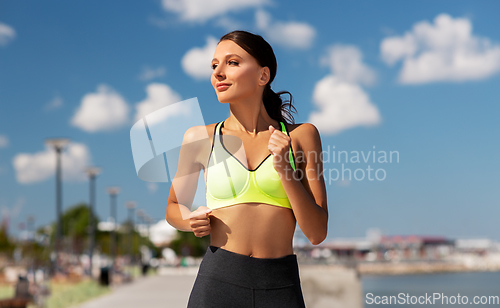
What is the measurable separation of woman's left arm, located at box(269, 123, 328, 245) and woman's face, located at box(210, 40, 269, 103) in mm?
284

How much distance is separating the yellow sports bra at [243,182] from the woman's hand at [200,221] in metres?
0.08

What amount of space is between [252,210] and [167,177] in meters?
0.40

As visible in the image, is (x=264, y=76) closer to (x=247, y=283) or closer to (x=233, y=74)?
(x=233, y=74)

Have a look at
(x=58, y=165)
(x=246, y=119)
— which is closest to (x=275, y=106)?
(x=246, y=119)

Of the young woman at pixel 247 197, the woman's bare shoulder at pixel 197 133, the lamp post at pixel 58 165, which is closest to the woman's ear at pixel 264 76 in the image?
the young woman at pixel 247 197

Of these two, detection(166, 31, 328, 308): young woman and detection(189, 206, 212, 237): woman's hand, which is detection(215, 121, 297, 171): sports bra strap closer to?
detection(166, 31, 328, 308): young woman

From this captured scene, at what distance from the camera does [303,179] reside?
7.54ft

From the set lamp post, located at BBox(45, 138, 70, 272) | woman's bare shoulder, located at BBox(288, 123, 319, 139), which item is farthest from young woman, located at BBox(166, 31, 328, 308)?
lamp post, located at BBox(45, 138, 70, 272)

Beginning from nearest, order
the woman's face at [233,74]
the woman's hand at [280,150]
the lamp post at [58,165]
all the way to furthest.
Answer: the woman's hand at [280,150] < the woman's face at [233,74] < the lamp post at [58,165]

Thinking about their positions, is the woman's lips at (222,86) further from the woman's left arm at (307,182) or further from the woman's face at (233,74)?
the woman's left arm at (307,182)

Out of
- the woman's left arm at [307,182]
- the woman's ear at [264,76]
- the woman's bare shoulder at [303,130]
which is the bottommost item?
the woman's left arm at [307,182]

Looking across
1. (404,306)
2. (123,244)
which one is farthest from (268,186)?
(123,244)

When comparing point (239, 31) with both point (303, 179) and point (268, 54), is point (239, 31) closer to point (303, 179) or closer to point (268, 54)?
point (268, 54)

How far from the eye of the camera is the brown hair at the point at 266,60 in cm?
236
